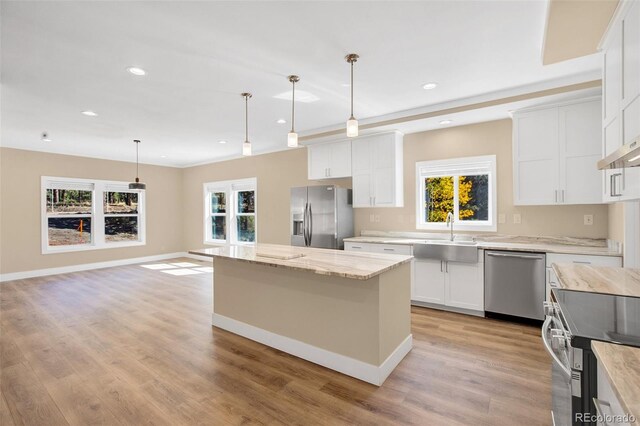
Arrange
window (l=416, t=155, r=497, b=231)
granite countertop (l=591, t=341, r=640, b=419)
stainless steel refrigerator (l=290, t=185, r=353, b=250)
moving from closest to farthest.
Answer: granite countertop (l=591, t=341, r=640, b=419) → window (l=416, t=155, r=497, b=231) → stainless steel refrigerator (l=290, t=185, r=353, b=250)

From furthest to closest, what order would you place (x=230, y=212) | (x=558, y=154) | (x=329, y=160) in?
(x=230, y=212) → (x=329, y=160) → (x=558, y=154)

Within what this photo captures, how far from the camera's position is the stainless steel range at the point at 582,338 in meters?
1.14

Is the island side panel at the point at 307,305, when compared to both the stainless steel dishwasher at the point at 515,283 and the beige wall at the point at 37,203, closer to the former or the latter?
the stainless steel dishwasher at the point at 515,283

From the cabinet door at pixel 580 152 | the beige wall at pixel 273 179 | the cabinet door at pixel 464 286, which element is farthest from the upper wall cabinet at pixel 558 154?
the beige wall at pixel 273 179

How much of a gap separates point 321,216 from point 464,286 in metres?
2.25

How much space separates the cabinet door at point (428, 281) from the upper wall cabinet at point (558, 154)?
4.08 ft

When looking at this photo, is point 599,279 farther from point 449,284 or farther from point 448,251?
point 449,284

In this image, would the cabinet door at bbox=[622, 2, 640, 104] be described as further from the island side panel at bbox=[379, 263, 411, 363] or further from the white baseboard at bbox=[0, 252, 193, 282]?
the white baseboard at bbox=[0, 252, 193, 282]

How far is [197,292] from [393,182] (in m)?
3.61

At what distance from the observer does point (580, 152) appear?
3252mm

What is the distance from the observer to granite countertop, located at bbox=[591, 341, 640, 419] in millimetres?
760

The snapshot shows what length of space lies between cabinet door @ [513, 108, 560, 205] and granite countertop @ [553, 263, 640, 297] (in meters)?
1.32

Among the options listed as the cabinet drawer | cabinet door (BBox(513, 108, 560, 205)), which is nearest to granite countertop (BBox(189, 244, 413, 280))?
the cabinet drawer

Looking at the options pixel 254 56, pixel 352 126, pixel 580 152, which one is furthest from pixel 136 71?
pixel 580 152
